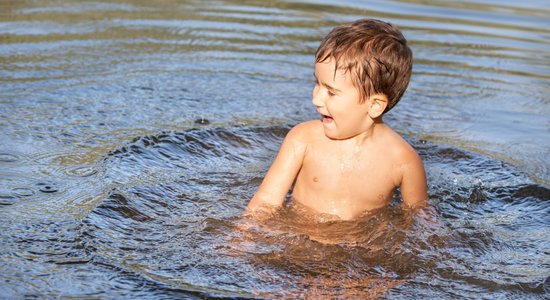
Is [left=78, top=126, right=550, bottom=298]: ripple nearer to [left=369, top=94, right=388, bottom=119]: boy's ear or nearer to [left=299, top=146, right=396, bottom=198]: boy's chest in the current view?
[left=299, top=146, right=396, bottom=198]: boy's chest

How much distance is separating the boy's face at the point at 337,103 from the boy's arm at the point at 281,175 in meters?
0.20

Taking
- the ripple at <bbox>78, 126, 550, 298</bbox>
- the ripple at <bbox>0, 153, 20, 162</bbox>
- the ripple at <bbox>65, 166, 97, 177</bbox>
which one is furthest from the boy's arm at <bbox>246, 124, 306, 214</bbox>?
the ripple at <bbox>0, 153, 20, 162</bbox>

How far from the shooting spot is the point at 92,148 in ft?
18.2

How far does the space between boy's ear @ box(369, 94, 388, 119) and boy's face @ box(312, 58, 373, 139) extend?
23 millimetres

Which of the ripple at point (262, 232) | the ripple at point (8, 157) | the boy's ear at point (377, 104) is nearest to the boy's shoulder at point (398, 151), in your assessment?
the boy's ear at point (377, 104)

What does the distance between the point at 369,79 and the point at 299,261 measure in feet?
3.34

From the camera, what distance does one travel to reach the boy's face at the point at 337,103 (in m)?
4.36

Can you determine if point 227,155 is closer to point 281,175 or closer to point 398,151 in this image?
point 281,175

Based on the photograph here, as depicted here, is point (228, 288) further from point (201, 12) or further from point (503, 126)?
point (201, 12)

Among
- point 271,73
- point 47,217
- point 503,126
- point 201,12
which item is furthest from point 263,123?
point 201,12

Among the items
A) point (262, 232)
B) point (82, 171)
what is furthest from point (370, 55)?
point (82, 171)

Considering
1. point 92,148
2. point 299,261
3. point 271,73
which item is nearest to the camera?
point 299,261

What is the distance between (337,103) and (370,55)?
0.98 feet

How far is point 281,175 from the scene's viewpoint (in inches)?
183
